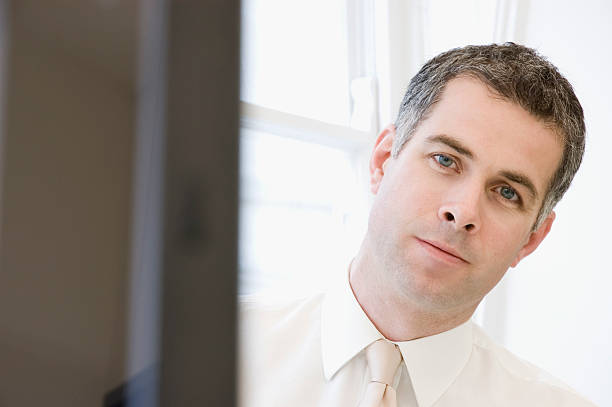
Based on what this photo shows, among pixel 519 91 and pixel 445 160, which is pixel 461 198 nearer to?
pixel 445 160

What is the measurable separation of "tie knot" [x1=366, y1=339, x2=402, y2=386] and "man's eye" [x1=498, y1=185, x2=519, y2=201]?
32 centimetres

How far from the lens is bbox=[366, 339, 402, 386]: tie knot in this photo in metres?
1.10

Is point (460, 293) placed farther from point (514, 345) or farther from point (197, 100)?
point (197, 100)

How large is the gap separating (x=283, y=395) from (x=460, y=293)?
1.15 ft

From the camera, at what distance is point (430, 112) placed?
1.19m

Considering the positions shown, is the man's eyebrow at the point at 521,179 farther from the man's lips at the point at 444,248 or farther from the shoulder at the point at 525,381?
the shoulder at the point at 525,381

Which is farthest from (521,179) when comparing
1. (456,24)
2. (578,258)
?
(456,24)

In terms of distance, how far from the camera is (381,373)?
1.10m

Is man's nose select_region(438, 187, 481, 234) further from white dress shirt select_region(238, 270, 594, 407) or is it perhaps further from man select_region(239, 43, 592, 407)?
white dress shirt select_region(238, 270, 594, 407)

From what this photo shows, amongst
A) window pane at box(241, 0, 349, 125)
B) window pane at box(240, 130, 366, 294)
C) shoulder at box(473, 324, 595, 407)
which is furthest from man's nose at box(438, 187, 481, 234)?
window pane at box(241, 0, 349, 125)

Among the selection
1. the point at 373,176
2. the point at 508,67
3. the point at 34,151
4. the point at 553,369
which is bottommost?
the point at 553,369

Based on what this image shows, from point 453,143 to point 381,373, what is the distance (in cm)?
41

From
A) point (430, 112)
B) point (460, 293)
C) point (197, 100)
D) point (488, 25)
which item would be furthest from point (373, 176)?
point (197, 100)

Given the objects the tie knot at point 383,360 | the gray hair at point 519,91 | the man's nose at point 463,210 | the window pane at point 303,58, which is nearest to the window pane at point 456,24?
the window pane at point 303,58
